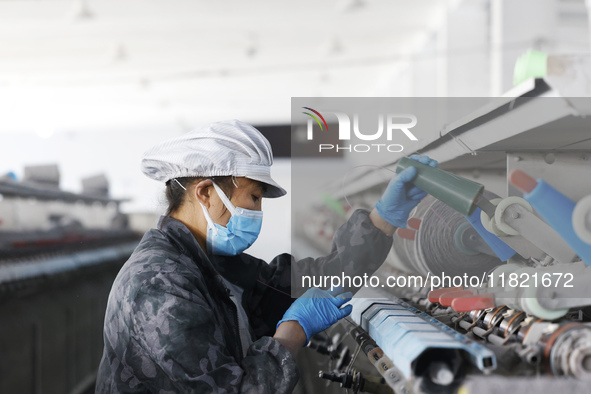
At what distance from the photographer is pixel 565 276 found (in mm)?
958

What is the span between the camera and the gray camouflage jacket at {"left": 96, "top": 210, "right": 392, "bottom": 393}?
1107mm

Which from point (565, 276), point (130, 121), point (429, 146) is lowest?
point (565, 276)

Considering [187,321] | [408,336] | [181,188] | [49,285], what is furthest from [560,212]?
[49,285]

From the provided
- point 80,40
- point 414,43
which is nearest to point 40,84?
point 80,40

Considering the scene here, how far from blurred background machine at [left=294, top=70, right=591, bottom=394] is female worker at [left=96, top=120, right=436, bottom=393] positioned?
10cm

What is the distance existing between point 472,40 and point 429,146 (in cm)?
538

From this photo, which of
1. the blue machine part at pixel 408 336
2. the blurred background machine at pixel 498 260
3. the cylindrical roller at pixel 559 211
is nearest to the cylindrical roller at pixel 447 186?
the blurred background machine at pixel 498 260

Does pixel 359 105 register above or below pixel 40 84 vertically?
below

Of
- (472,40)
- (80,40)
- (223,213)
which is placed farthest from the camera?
(80,40)

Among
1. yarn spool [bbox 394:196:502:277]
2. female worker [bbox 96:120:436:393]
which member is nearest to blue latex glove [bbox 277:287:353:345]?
female worker [bbox 96:120:436:393]

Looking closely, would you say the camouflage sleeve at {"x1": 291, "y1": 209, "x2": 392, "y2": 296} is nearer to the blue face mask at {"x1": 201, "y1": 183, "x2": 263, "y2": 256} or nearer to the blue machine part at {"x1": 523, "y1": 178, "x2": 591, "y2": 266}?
the blue face mask at {"x1": 201, "y1": 183, "x2": 263, "y2": 256}

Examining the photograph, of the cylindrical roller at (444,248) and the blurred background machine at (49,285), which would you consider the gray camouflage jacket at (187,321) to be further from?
the blurred background machine at (49,285)

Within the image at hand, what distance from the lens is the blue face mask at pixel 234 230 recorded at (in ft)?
4.51

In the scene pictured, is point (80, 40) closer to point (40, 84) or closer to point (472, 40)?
point (40, 84)
